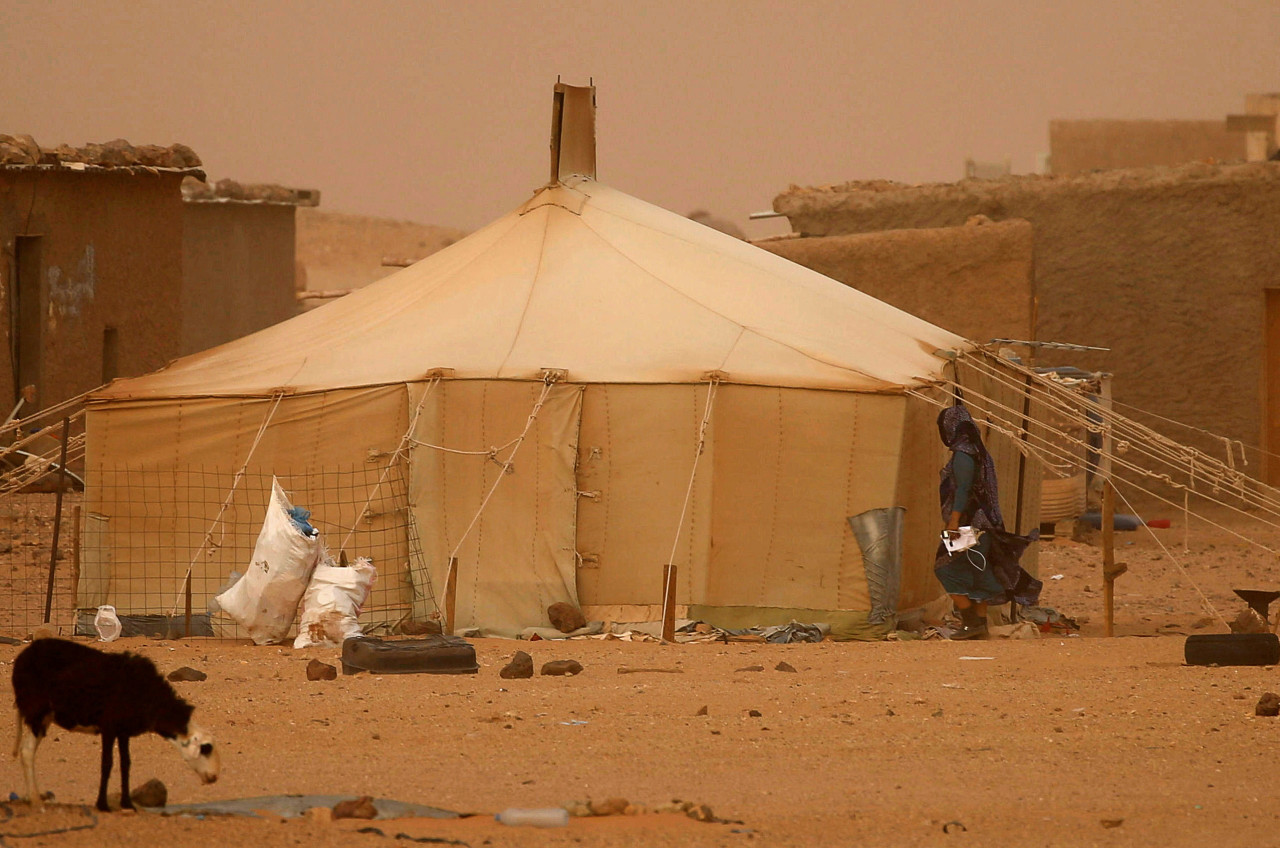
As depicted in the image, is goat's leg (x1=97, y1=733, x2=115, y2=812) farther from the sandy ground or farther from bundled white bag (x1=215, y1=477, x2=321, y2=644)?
bundled white bag (x1=215, y1=477, x2=321, y2=644)

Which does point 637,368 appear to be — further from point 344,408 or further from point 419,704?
point 419,704

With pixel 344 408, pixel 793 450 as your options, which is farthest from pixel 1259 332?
pixel 344 408

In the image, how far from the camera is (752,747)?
655cm

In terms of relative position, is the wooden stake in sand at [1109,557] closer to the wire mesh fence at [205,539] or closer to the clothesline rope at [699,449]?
the clothesline rope at [699,449]

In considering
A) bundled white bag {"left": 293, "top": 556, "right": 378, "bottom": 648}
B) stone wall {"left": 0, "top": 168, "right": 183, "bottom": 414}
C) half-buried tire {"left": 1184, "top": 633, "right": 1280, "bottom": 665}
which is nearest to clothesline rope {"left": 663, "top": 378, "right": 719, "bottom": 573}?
bundled white bag {"left": 293, "top": 556, "right": 378, "bottom": 648}

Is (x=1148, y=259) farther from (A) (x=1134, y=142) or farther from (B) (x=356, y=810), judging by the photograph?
(A) (x=1134, y=142)

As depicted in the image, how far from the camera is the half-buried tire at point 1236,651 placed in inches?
336

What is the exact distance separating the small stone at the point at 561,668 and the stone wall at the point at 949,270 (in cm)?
829

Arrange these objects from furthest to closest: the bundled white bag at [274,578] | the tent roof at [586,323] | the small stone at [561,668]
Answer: the tent roof at [586,323] < the bundled white bag at [274,578] < the small stone at [561,668]

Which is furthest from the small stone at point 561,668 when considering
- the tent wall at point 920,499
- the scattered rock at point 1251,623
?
the scattered rock at point 1251,623

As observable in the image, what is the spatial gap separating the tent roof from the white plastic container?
5102 mm

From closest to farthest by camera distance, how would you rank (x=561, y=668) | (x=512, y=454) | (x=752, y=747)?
(x=752, y=747)
(x=561, y=668)
(x=512, y=454)

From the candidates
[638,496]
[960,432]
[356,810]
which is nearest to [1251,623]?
[960,432]

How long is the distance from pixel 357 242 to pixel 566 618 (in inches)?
1779
